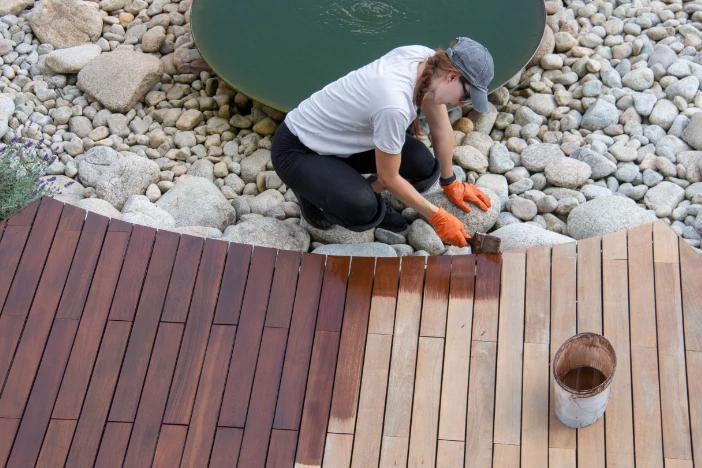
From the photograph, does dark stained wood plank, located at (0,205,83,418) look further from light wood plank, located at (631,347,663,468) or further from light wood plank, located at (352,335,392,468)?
light wood plank, located at (631,347,663,468)

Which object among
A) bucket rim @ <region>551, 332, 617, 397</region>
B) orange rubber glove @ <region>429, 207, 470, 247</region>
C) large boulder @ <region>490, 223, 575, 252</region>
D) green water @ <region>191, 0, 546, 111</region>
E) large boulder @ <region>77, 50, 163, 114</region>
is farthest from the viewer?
large boulder @ <region>77, 50, 163, 114</region>

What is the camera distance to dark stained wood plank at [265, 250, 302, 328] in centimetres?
344

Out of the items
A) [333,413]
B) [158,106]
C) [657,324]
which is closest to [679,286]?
[657,324]

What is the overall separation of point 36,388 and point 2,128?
2188 mm

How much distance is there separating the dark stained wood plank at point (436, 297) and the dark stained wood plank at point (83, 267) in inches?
58.8

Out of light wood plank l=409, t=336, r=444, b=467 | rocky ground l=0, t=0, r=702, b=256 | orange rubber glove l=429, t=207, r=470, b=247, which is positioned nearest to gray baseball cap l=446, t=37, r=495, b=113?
orange rubber glove l=429, t=207, r=470, b=247

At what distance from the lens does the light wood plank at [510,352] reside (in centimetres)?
308

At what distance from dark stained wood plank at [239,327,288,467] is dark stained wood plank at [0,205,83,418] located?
94 centimetres

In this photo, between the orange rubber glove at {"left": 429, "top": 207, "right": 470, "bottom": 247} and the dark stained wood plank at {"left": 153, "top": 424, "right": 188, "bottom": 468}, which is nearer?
the dark stained wood plank at {"left": 153, "top": 424, "right": 188, "bottom": 468}

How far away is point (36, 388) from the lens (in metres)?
3.30

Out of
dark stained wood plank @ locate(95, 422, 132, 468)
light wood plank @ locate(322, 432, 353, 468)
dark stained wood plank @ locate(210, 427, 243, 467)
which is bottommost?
dark stained wood plank @ locate(95, 422, 132, 468)

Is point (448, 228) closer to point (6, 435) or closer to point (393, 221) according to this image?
point (393, 221)

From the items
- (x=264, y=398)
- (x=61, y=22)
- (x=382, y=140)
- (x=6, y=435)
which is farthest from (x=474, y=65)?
(x=61, y=22)

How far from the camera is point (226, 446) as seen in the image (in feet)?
10.3
